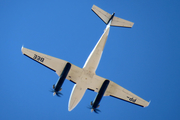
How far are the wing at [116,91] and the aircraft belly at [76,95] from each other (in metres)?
1.98

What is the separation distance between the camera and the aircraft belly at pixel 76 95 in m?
32.2

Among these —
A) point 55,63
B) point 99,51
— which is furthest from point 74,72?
point 99,51

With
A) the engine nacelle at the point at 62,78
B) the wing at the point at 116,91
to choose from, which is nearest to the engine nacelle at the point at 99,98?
the wing at the point at 116,91

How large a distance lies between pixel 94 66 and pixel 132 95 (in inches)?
381

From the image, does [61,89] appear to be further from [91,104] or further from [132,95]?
[132,95]

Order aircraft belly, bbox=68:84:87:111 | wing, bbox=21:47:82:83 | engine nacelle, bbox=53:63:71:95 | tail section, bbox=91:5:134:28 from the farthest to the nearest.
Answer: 1. tail section, bbox=91:5:134:28
2. aircraft belly, bbox=68:84:87:111
3. engine nacelle, bbox=53:63:71:95
4. wing, bbox=21:47:82:83

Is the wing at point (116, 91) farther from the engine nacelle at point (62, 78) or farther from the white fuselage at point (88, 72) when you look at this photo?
the engine nacelle at point (62, 78)

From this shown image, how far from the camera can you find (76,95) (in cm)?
3238

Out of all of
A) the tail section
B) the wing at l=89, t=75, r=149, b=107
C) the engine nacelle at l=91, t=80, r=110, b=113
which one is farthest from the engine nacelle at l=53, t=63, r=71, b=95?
the tail section

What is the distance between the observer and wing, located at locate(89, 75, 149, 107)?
33550 mm

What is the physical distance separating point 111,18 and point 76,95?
50.7 feet

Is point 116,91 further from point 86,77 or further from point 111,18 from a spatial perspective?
point 111,18

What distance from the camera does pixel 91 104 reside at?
32.9m

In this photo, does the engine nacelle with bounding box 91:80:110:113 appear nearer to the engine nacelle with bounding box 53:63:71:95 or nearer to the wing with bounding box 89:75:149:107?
the wing with bounding box 89:75:149:107
